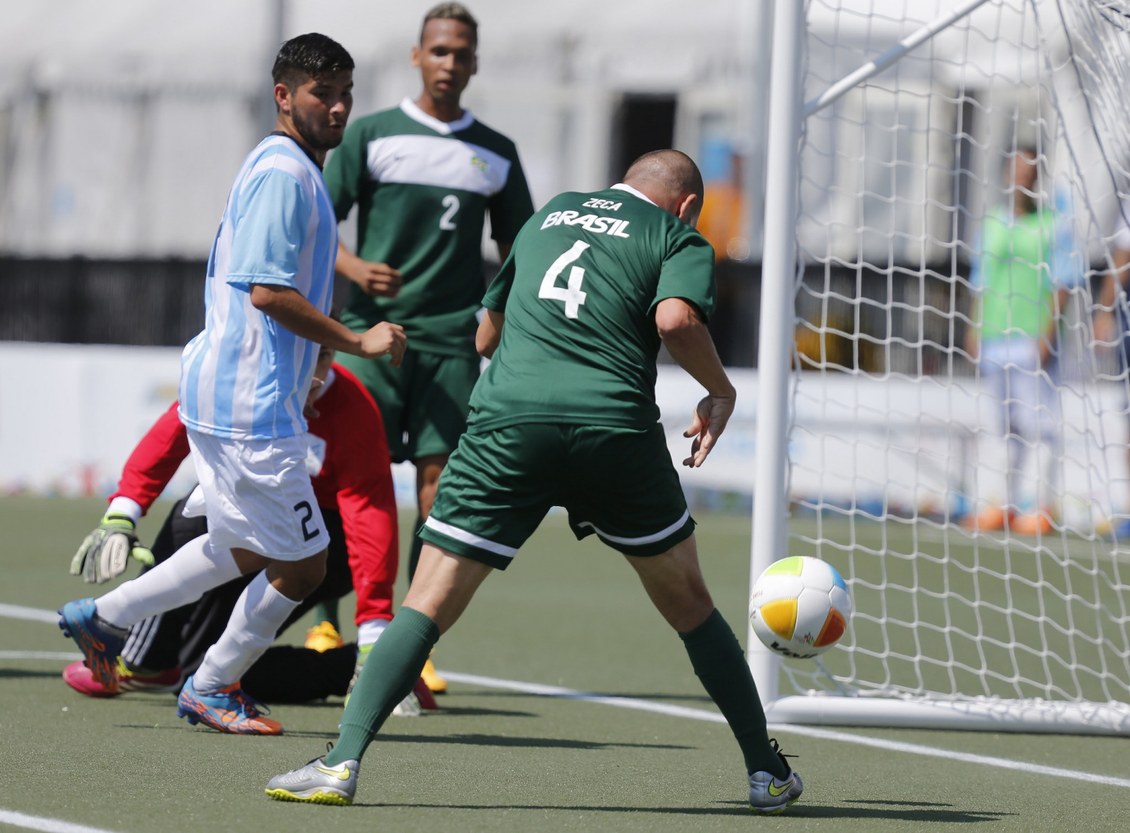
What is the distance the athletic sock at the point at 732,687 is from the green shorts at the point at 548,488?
0.29 m

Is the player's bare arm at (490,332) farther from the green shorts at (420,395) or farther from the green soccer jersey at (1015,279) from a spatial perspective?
the green soccer jersey at (1015,279)

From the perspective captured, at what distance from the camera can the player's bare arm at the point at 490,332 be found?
210 inches

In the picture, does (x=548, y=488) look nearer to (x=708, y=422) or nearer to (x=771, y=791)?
(x=708, y=422)

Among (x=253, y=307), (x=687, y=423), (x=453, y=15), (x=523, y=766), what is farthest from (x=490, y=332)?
(x=687, y=423)

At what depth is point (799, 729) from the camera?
670 cm

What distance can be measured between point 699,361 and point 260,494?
153 centimetres

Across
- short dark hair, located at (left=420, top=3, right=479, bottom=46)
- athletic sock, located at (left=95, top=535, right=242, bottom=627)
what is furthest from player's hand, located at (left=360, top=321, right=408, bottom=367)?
short dark hair, located at (left=420, top=3, right=479, bottom=46)

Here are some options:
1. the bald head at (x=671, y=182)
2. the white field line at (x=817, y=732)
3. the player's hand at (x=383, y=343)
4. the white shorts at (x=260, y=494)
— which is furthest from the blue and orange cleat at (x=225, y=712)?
the bald head at (x=671, y=182)

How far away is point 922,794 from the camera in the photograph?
18.0 feet

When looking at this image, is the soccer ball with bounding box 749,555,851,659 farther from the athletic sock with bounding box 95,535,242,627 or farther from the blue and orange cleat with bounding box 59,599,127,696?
the blue and orange cleat with bounding box 59,599,127,696

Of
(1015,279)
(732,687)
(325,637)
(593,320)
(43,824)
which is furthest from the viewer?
(1015,279)

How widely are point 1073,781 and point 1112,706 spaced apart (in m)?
1.12

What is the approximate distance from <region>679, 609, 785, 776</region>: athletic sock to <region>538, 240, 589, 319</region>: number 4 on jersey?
2.94 feet

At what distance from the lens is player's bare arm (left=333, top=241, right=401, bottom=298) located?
7.04 m
